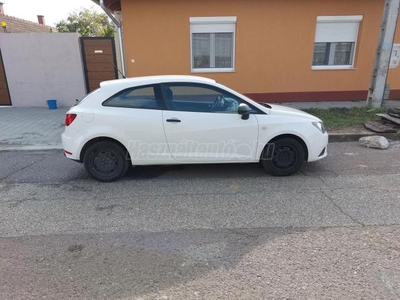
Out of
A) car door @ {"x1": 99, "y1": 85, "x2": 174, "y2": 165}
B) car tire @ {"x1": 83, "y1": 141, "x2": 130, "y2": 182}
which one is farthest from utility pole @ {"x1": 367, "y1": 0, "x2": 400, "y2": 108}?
car tire @ {"x1": 83, "y1": 141, "x2": 130, "y2": 182}

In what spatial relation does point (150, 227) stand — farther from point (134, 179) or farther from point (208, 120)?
point (208, 120)

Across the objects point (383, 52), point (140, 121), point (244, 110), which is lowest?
point (140, 121)

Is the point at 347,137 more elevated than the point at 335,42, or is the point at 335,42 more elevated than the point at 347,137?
the point at 335,42

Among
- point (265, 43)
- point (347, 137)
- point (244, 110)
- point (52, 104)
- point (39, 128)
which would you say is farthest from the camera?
point (52, 104)

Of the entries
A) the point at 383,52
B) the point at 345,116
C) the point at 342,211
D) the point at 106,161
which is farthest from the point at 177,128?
the point at 383,52

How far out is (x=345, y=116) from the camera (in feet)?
25.5

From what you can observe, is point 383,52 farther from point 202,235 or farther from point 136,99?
point 202,235

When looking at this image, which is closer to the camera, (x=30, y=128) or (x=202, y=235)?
(x=202, y=235)

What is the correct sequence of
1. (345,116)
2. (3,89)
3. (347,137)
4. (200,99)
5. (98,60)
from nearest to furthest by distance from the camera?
(200,99)
(347,137)
(345,116)
(98,60)
(3,89)

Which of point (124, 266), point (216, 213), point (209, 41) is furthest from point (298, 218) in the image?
point (209, 41)

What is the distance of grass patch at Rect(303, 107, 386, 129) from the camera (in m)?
7.15

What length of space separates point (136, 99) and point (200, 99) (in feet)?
3.21

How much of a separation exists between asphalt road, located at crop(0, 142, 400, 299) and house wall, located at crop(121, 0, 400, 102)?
554 centimetres

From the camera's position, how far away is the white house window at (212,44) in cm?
909
